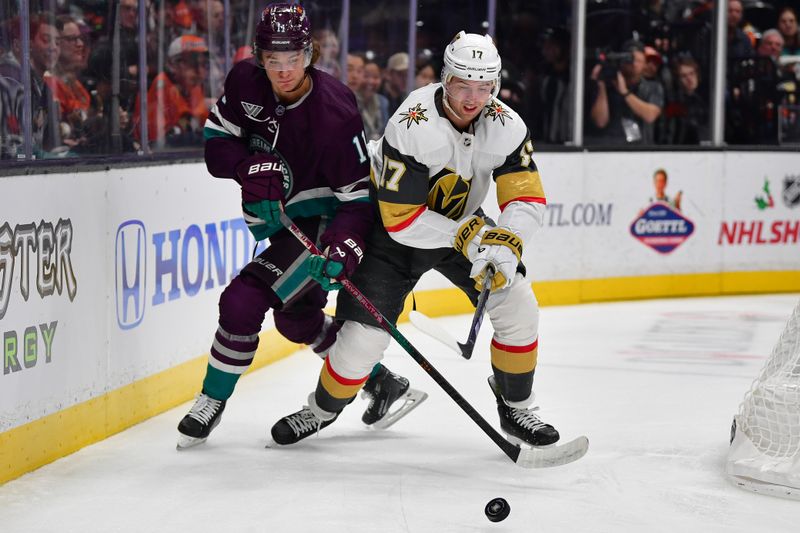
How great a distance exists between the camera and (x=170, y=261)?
3.86m

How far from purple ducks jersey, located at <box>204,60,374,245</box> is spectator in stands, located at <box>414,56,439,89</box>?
107 inches

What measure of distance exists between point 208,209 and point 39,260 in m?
1.12

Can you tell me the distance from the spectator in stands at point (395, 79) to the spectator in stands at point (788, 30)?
7.51 feet

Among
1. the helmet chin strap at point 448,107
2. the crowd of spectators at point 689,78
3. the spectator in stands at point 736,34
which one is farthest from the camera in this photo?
the spectator in stands at point 736,34

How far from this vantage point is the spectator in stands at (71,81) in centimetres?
350

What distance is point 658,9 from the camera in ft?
21.8

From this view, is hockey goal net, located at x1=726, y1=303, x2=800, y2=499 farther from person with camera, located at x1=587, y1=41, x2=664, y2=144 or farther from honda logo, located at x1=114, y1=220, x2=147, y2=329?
person with camera, located at x1=587, y1=41, x2=664, y2=144

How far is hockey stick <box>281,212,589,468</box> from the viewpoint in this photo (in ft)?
10.0

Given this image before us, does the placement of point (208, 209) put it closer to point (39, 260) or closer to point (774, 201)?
point (39, 260)

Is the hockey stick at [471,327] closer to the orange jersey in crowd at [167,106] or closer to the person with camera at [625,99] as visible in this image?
the orange jersey in crowd at [167,106]

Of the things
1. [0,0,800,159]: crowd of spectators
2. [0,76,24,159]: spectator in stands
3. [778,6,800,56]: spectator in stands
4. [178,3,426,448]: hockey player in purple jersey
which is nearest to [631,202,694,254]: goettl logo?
[0,0,800,159]: crowd of spectators

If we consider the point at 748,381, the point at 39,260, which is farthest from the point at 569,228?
the point at 39,260

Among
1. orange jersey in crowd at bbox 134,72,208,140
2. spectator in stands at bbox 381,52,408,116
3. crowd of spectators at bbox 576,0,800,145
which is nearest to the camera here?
orange jersey in crowd at bbox 134,72,208,140

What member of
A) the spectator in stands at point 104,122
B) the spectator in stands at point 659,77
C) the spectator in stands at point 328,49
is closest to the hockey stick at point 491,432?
the spectator in stands at point 104,122
